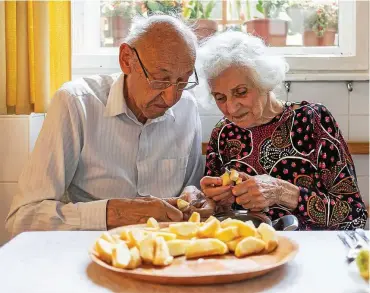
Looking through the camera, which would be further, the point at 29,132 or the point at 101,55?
the point at 101,55

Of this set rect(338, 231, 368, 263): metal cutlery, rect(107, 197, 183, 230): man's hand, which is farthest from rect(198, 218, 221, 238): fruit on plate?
rect(107, 197, 183, 230): man's hand

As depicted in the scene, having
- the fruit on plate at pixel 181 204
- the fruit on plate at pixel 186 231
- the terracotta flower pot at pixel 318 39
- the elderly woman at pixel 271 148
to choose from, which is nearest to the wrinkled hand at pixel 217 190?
the elderly woman at pixel 271 148

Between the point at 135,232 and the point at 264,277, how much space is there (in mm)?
264

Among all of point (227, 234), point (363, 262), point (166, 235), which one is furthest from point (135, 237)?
point (363, 262)

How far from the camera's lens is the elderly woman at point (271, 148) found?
1.99 meters

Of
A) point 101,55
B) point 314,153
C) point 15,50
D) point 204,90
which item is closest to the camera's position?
point 314,153

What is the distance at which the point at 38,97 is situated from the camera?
2.39m

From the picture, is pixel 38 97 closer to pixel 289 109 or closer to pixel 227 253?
pixel 289 109

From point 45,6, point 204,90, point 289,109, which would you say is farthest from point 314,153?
point 45,6

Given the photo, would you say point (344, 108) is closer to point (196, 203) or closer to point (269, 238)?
point (196, 203)

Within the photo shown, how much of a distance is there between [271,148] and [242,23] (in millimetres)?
889

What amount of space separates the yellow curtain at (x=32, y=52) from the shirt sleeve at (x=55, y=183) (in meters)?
0.43

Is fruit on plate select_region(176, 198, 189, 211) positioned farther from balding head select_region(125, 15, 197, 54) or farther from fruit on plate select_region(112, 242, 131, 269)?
fruit on plate select_region(112, 242, 131, 269)

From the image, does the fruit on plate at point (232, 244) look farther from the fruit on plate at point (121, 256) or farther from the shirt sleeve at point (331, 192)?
the shirt sleeve at point (331, 192)
